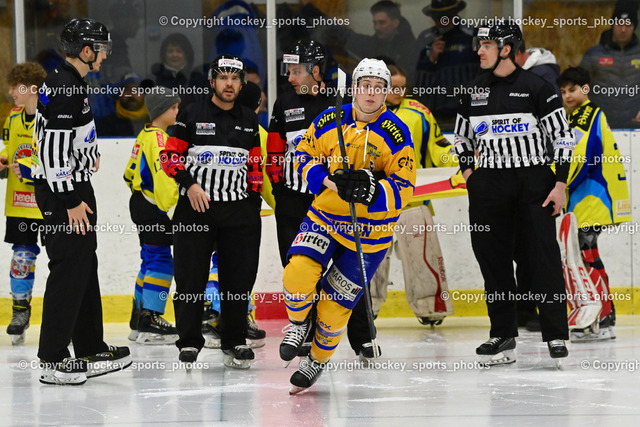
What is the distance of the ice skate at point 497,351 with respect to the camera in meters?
5.08

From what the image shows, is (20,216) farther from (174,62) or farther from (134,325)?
(174,62)

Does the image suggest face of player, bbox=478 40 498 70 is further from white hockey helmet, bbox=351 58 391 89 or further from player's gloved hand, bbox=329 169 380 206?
player's gloved hand, bbox=329 169 380 206

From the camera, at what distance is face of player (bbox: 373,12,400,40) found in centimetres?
741

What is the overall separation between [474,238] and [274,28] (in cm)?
293

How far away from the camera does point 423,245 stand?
662cm

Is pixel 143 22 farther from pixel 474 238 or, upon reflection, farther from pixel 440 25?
pixel 474 238

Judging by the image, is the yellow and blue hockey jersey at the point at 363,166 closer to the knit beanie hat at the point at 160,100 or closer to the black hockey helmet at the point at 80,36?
the black hockey helmet at the point at 80,36

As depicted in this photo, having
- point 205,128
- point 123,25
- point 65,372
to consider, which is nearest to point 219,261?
point 205,128

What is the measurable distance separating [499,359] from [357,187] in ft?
5.29

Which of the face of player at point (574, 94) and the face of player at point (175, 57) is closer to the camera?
the face of player at point (574, 94)

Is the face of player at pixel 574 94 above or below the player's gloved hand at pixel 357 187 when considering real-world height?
above

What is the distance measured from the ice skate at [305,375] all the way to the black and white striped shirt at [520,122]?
1466 mm

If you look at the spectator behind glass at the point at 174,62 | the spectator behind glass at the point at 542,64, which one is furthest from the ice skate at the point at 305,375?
the spectator behind glass at the point at 174,62

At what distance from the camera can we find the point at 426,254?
6.62 m
